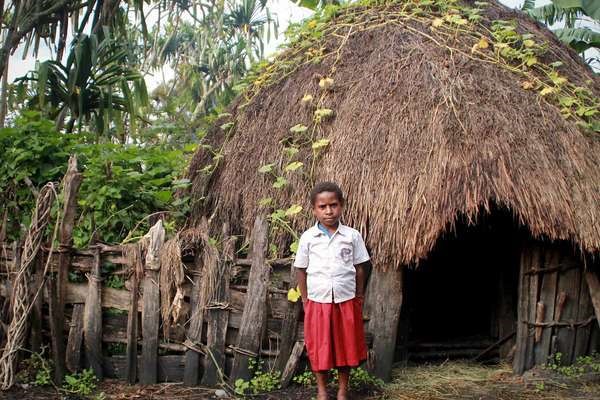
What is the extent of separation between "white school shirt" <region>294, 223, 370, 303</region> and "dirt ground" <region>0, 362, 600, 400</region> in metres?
0.99

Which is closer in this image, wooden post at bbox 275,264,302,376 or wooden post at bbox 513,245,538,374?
wooden post at bbox 275,264,302,376

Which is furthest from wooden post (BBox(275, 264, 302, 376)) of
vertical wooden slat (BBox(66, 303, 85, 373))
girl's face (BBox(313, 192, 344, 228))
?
vertical wooden slat (BBox(66, 303, 85, 373))

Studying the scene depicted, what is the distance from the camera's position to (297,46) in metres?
7.02

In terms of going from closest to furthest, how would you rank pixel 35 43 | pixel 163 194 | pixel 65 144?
pixel 163 194
pixel 65 144
pixel 35 43

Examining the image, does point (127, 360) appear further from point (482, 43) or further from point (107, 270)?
point (482, 43)

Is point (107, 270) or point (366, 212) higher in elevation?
point (366, 212)

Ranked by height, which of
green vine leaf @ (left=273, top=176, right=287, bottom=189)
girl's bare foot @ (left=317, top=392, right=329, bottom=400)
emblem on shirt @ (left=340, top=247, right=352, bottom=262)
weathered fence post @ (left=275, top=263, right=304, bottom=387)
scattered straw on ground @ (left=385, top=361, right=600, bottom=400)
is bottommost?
scattered straw on ground @ (left=385, top=361, right=600, bottom=400)

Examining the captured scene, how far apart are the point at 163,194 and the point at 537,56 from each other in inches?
163

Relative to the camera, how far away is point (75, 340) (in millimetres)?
4875

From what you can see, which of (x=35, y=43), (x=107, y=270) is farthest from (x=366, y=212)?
(x=35, y=43)

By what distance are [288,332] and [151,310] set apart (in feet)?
3.64

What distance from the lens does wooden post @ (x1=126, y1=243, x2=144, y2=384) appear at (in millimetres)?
4844

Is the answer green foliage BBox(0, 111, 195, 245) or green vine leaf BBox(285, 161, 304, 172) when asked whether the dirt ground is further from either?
green vine leaf BBox(285, 161, 304, 172)

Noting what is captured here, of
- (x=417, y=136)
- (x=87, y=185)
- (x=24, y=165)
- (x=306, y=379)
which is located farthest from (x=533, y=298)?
(x=24, y=165)
